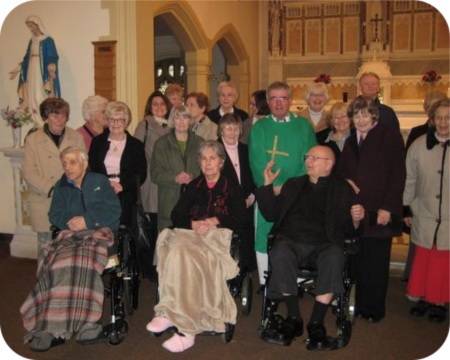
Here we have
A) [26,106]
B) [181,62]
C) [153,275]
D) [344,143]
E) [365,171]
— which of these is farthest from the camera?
[181,62]

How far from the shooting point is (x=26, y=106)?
5215mm

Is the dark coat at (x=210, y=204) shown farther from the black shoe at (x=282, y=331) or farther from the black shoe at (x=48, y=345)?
the black shoe at (x=48, y=345)

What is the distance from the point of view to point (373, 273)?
10.9 ft

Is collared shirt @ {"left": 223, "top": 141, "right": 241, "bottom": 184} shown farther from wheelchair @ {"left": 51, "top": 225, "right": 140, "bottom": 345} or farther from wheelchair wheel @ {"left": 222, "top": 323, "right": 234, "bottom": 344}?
wheelchair wheel @ {"left": 222, "top": 323, "right": 234, "bottom": 344}

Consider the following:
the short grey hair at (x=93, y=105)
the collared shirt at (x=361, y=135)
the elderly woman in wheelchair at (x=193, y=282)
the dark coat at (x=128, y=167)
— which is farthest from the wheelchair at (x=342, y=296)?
the short grey hair at (x=93, y=105)

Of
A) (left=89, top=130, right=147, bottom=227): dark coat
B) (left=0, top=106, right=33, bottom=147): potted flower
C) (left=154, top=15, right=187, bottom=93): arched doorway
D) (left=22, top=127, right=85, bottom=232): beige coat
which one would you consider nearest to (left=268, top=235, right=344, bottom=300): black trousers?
(left=89, top=130, right=147, bottom=227): dark coat

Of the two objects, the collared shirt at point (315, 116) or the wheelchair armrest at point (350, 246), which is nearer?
the wheelchair armrest at point (350, 246)

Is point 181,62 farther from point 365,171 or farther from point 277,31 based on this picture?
point 365,171

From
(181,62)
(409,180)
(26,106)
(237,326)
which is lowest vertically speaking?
(237,326)

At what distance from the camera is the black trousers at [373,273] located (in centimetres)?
330

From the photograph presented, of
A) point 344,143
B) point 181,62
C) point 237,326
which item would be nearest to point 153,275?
point 237,326

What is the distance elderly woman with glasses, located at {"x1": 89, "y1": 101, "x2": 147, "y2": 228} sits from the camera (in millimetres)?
3564

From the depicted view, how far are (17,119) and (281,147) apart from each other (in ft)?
9.40

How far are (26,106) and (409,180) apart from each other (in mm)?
3792
